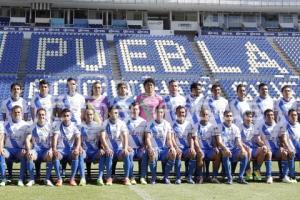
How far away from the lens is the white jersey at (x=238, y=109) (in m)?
9.59

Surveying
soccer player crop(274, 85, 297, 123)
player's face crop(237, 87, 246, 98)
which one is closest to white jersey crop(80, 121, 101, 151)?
player's face crop(237, 87, 246, 98)

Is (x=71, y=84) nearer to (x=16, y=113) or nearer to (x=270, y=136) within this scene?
(x=16, y=113)

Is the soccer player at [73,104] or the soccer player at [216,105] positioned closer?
the soccer player at [73,104]

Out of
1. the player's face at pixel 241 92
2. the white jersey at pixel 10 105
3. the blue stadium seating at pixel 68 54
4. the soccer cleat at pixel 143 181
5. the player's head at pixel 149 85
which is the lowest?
the soccer cleat at pixel 143 181

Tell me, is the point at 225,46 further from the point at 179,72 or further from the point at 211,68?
the point at 179,72

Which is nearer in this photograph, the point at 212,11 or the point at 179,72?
the point at 179,72

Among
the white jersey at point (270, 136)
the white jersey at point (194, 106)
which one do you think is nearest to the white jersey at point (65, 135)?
the white jersey at point (194, 106)

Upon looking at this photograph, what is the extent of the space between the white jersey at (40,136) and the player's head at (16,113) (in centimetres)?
31

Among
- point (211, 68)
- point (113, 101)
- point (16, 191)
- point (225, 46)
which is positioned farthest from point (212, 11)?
point (16, 191)

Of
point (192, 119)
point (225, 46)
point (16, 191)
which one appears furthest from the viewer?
point (225, 46)

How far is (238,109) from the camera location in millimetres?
9727

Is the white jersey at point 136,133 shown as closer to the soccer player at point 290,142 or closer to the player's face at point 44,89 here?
the player's face at point 44,89

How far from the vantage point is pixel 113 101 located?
9.55m

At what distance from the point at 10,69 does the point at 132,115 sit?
2107cm
